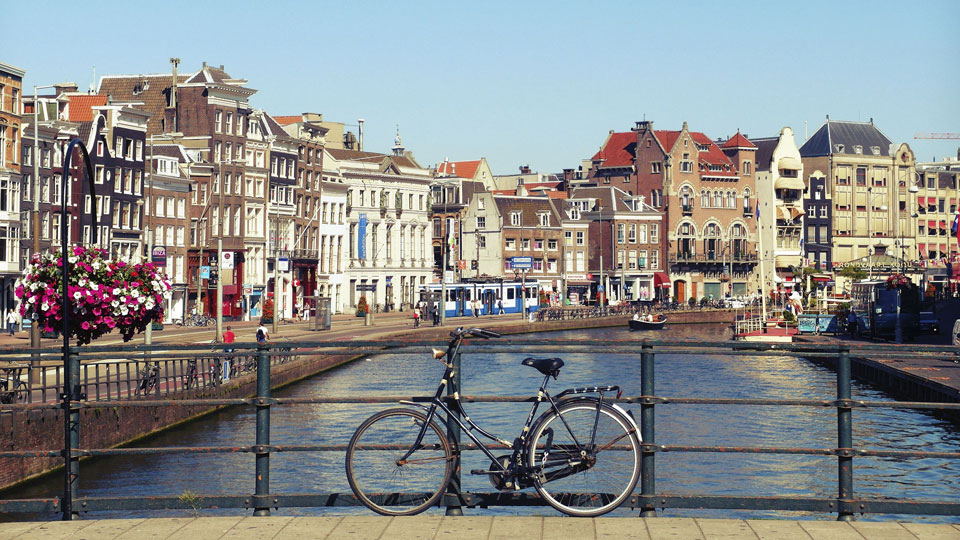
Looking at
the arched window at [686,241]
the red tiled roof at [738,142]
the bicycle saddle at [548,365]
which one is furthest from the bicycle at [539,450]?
the red tiled roof at [738,142]

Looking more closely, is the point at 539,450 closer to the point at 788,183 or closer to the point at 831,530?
the point at 831,530

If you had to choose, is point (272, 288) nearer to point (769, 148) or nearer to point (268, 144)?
point (268, 144)

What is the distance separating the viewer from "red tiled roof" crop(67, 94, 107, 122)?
86.8 metres

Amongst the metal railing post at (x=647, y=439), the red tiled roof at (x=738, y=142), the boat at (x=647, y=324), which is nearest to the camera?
the metal railing post at (x=647, y=439)

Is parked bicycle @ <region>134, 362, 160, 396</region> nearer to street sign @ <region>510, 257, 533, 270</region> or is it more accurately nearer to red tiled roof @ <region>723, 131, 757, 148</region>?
street sign @ <region>510, 257, 533, 270</region>

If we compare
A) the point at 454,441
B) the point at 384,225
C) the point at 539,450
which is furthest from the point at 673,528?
the point at 384,225

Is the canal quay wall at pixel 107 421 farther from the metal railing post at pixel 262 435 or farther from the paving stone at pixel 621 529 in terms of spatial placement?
the paving stone at pixel 621 529

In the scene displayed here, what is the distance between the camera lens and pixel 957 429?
3972 cm

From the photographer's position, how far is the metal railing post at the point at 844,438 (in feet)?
34.0

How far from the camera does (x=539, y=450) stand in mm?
10789

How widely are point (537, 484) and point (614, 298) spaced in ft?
485

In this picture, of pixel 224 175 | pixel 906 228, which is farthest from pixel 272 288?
pixel 906 228

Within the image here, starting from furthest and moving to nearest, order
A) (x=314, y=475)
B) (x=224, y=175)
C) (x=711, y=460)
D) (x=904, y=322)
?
(x=224, y=175) < (x=904, y=322) < (x=711, y=460) < (x=314, y=475)

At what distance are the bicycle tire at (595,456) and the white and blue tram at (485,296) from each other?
345 ft
